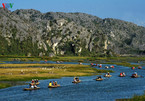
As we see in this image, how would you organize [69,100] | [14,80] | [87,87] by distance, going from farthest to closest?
[14,80]
[87,87]
[69,100]

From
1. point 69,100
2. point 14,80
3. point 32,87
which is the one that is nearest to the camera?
point 69,100

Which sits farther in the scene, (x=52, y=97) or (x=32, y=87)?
(x=32, y=87)

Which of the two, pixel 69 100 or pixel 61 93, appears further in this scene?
pixel 61 93

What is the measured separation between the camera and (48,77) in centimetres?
10256

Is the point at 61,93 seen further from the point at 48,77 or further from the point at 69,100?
the point at 48,77

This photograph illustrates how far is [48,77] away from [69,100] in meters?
42.5

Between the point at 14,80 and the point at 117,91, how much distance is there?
40407 millimetres

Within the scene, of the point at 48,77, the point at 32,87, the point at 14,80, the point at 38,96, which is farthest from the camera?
the point at 48,77

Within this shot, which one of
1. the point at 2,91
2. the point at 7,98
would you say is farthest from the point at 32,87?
the point at 7,98

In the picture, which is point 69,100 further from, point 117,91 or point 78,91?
point 117,91

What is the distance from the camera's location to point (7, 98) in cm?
6316

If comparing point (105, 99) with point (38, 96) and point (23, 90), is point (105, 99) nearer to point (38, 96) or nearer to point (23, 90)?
point (38, 96)

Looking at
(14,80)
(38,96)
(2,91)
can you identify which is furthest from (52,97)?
(14,80)

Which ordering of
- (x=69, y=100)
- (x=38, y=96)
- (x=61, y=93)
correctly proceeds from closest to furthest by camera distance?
(x=69, y=100), (x=38, y=96), (x=61, y=93)
